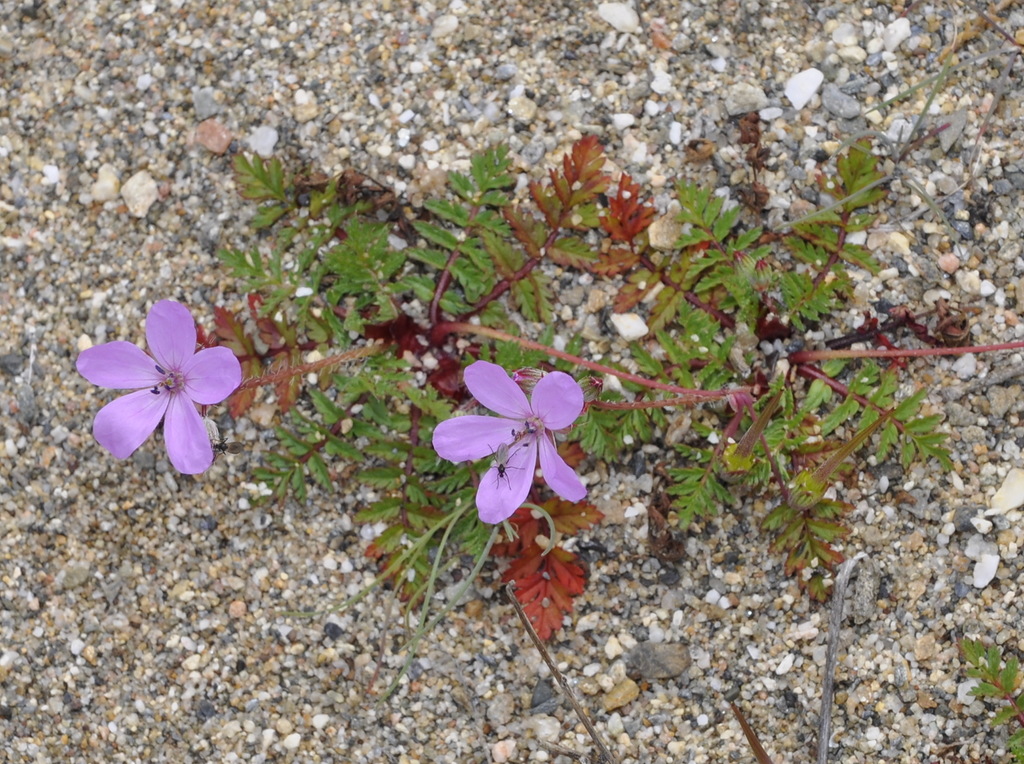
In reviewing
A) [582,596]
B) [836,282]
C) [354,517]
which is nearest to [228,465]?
[354,517]

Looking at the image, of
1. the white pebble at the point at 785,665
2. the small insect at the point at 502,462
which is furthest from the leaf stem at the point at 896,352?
the small insect at the point at 502,462

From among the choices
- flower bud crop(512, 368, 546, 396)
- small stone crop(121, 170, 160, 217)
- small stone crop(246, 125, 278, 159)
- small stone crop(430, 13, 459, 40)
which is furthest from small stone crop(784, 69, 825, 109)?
small stone crop(121, 170, 160, 217)

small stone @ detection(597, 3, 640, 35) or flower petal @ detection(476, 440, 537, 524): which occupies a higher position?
small stone @ detection(597, 3, 640, 35)

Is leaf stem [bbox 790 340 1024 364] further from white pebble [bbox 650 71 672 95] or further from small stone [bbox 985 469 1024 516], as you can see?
white pebble [bbox 650 71 672 95]

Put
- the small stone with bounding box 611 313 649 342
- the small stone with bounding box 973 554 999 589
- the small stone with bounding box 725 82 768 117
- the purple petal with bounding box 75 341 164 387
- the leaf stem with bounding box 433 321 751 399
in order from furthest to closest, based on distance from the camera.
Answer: the small stone with bounding box 725 82 768 117 → the small stone with bounding box 611 313 649 342 → the small stone with bounding box 973 554 999 589 → the leaf stem with bounding box 433 321 751 399 → the purple petal with bounding box 75 341 164 387

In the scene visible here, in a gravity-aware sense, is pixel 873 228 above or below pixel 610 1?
below

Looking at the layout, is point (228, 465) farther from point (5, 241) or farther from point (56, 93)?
point (56, 93)

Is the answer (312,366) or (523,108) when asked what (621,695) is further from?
(523,108)

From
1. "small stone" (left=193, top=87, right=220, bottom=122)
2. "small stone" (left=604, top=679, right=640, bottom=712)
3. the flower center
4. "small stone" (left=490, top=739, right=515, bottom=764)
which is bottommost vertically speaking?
"small stone" (left=490, top=739, right=515, bottom=764)

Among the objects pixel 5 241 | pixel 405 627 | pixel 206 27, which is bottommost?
pixel 405 627
